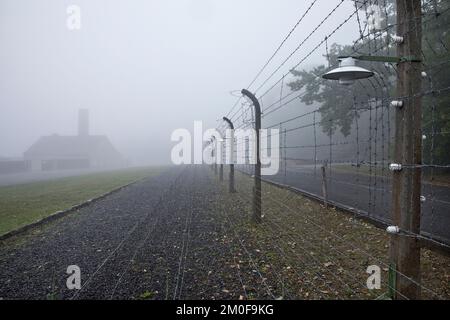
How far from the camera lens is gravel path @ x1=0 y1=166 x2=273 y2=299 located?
5426mm

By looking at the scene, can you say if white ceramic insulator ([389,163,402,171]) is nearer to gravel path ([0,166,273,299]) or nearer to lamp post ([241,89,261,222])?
gravel path ([0,166,273,299])

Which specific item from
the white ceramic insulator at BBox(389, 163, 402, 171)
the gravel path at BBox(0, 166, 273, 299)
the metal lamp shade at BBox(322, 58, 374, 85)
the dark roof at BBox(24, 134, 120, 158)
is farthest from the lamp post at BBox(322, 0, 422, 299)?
the dark roof at BBox(24, 134, 120, 158)

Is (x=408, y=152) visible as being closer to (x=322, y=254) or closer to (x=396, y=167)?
(x=396, y=167)

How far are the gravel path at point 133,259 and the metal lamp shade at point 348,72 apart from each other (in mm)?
3157

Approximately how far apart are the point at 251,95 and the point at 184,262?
602cm

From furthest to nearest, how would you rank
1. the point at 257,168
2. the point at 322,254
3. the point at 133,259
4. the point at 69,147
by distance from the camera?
1. the point at 69,147
2. the point at 257,168
3. the point at 133,259
4. the point at 322,254

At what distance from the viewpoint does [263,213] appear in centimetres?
1174

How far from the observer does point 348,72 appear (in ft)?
13.7

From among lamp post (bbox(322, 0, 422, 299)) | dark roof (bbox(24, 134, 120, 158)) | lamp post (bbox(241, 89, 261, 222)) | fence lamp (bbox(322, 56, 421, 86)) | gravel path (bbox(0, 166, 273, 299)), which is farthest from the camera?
dark roof (bbox(24, 134, 120, 158))

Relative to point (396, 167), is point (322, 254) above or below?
below

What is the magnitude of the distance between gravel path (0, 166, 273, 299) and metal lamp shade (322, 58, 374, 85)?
124 inches

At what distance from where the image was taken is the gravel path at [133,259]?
5.43 metres

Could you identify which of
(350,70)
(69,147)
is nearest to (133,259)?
(350,70)

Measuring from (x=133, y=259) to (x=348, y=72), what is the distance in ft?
17.6
